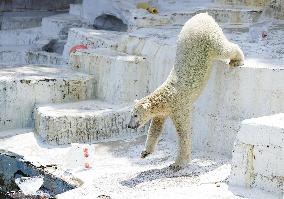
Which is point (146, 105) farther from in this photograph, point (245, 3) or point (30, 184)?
point (245, 3)

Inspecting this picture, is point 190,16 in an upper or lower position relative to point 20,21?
upper

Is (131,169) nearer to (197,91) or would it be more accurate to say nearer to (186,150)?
(186,150)

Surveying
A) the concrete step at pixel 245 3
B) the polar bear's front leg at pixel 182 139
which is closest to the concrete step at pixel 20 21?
the concrete step at pixel 245 3

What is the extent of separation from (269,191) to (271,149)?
39 cm

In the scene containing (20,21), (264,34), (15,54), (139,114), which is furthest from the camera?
(20,21)

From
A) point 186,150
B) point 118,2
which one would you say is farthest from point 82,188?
point 118,2

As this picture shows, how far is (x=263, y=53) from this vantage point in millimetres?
7621

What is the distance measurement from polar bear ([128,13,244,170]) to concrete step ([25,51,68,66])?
14.9 ft

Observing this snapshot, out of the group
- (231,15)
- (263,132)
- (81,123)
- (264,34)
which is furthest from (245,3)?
(263,132)

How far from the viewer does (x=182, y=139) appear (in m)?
6.31

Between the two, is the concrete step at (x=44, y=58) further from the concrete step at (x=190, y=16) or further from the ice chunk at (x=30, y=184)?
the ice chunk at (x=30, y=184)

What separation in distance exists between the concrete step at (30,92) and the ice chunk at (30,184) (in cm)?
182

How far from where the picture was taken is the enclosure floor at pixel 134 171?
5211mm

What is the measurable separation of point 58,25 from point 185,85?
6863mm
